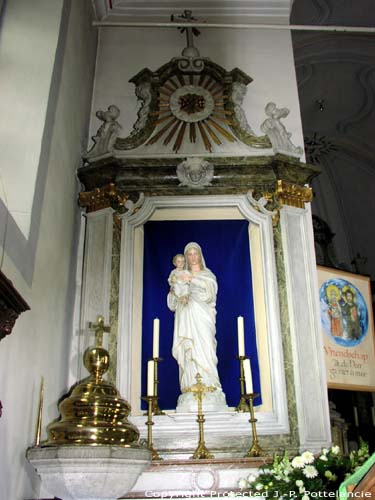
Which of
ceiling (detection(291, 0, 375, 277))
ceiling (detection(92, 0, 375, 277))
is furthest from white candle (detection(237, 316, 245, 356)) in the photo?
ceiling (detection(291, 0, 375, 277))

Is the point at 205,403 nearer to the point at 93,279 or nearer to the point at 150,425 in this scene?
the point at 150,425

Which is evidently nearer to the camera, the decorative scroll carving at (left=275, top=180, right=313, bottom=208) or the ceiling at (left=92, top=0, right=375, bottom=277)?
the decorative scroll carving at (left=275, top=180, right=313, bottom=208)

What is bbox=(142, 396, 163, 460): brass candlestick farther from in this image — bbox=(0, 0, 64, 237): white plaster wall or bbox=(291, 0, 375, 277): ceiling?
bbox=(291, 0, 375, 277): ceiling

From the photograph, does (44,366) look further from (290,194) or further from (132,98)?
(132,98)

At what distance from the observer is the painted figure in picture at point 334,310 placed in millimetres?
6141

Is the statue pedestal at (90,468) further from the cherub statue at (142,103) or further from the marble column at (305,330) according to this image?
the cherub statue at (142,103)

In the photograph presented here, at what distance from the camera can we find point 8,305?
2.65 m

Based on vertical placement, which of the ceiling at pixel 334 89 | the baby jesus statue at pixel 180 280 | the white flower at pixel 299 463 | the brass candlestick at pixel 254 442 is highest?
the ceiling at pixel 334 89

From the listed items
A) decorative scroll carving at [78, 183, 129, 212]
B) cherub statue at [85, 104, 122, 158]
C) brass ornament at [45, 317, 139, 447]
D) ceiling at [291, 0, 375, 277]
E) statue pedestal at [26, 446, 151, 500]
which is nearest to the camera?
statue pedestal at [26, 446, 151, 500]

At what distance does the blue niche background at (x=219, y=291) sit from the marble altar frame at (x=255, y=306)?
0.05 meters

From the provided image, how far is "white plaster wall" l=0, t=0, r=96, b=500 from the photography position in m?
3.12

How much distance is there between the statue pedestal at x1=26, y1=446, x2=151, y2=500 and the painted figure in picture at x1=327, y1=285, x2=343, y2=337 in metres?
3.68

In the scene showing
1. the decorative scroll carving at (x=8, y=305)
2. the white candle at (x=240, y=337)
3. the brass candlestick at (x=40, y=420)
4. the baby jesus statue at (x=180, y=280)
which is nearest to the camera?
the decorative scroll carving at (x=8, y=305)

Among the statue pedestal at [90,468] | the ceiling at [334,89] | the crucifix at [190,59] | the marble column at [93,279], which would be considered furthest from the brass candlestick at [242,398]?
the ceiling at [334,89]
